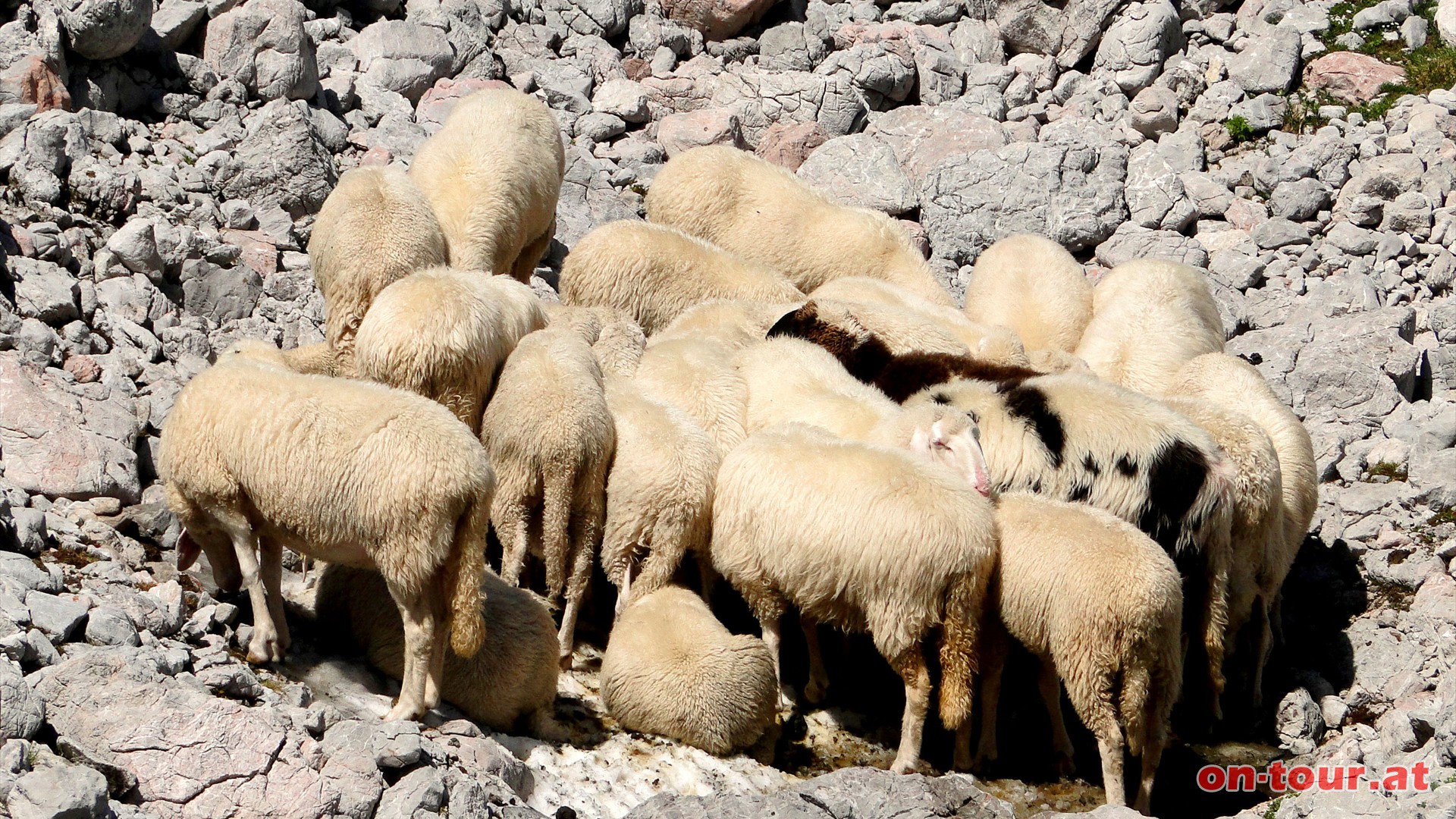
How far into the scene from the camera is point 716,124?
13648mm

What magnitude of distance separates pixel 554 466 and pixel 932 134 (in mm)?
6656

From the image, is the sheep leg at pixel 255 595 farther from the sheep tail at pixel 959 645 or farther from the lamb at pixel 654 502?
the sheep tail at pixel 959 645

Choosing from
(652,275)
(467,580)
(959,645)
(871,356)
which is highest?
(652,275)

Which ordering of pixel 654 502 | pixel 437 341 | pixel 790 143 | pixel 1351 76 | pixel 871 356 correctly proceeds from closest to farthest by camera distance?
pixel 654 502, pixel 437 341, pixel 871 356, pixel 790 143, pixel 1351 76

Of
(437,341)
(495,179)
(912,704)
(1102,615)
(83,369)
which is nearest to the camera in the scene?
(1102,615)

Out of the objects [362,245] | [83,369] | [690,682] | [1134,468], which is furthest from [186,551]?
[1134,468]

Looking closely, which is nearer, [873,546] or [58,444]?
[873,546]

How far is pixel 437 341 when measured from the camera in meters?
8.77

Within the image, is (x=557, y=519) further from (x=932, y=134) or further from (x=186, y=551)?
(x=932, y=134)

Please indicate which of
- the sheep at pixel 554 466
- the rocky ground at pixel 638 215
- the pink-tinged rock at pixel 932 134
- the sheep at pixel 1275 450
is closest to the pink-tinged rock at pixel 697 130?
the rocky ground at pixel 638 215

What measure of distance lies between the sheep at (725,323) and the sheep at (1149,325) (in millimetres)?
2169

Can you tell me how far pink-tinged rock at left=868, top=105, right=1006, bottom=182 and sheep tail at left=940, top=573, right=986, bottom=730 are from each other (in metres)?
6.24

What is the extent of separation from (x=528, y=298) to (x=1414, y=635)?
5630 mm

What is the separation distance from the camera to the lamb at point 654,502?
866cm
